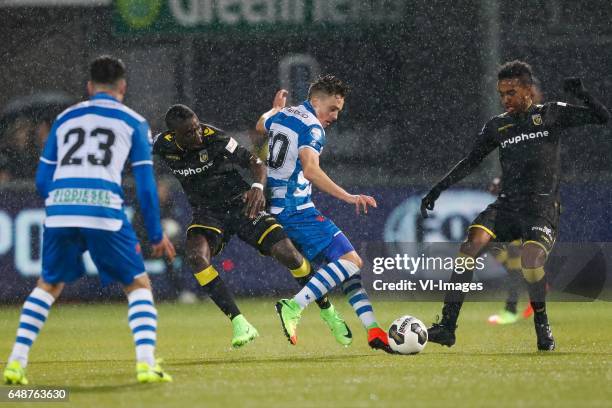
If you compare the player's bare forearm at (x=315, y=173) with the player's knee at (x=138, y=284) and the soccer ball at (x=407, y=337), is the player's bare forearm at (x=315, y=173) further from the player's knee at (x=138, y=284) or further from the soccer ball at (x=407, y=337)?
the player's knee at (x=138, y=284)

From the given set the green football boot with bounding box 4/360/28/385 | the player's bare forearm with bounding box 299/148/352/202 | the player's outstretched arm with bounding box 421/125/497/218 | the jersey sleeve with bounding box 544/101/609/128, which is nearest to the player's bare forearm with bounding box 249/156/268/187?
the player's bare forearm with bounding box 299/148/352/202

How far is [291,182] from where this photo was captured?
10148mm

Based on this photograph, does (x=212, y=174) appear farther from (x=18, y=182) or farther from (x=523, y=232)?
(x=18, y=182)

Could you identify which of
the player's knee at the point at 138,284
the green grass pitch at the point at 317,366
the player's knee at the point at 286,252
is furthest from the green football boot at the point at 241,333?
the player's knee at the point at 138,284

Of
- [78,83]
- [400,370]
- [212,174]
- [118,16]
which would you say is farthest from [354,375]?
[78,83]

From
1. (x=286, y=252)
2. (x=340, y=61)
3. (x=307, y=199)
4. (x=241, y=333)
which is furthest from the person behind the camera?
(x=340, y=61)

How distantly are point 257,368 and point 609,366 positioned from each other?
2.23 metres

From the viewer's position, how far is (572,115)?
9.93 m

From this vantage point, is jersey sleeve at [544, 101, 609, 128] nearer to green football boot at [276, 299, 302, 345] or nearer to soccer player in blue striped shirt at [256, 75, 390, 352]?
soccer player in blue striped shirt at [256, 75, 390, 352]

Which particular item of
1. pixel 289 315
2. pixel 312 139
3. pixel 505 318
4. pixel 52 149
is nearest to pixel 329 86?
pixel 312 139

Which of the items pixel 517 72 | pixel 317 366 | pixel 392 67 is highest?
pixel 392 67

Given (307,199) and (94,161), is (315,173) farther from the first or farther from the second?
(94,161)

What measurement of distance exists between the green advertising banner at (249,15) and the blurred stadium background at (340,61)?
0.06 feet

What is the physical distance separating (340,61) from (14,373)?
1163cm
